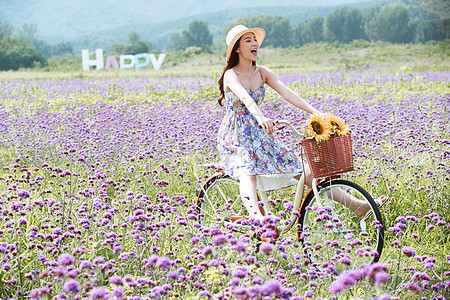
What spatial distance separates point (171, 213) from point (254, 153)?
83 cm

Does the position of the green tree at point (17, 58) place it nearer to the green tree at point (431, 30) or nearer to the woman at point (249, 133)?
the woman at point (249, 133)

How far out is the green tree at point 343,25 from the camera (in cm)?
15588

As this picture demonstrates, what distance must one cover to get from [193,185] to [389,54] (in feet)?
166

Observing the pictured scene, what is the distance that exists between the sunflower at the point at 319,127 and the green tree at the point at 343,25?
159094 mm

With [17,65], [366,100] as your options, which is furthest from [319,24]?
[366,100]

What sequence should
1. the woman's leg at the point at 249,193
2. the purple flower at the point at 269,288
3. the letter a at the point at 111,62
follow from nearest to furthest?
the purple flower at the point at 269,288
the woman's leg at the point at 249,193
the letter a at the point at 111,62

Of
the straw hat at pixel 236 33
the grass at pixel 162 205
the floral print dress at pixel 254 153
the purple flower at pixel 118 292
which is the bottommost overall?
the grass at pixel 162 205

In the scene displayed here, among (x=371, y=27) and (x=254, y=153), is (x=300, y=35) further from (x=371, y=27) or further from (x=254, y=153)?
(x=254, y=153)

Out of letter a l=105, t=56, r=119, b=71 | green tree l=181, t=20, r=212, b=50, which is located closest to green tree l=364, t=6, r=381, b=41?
green tree l=181, t=20, r=212, b=50

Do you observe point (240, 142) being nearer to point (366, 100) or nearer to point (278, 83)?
point (278, 83)

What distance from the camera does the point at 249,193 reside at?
3787 millimetres

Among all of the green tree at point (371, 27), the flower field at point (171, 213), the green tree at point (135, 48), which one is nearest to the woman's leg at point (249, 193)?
the flower field at point (171, 213)

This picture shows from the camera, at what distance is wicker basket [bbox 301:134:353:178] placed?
3.38 metres

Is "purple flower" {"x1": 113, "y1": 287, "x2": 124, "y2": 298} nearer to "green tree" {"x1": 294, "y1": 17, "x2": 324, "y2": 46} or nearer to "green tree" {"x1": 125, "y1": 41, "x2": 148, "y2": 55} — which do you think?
"green tree" {"x1": 125, "y1": 41, "x2": 148, "y2": 55}
